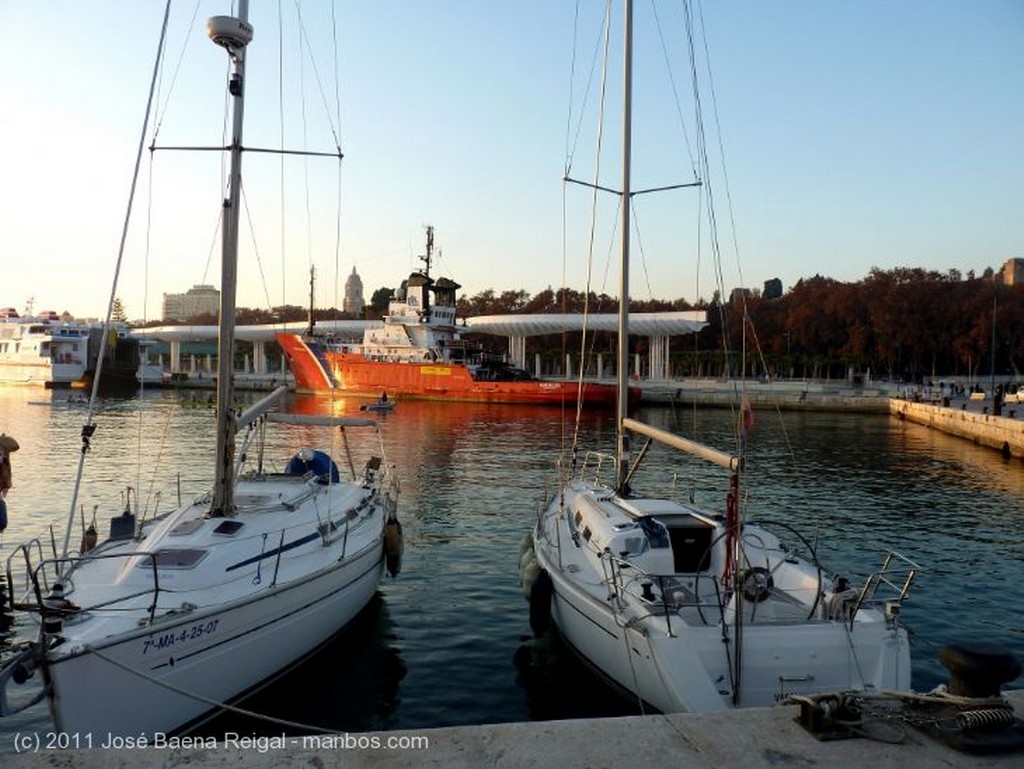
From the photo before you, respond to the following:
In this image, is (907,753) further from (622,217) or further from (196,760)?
(622,217)

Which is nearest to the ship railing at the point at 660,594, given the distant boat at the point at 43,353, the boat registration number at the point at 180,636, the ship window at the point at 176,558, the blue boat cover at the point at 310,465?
the boat registration number at the point at 180,636

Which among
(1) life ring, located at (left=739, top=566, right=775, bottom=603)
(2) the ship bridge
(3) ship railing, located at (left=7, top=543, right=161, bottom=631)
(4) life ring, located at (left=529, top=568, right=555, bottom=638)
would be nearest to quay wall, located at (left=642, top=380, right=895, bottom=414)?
(2) the ship bridge

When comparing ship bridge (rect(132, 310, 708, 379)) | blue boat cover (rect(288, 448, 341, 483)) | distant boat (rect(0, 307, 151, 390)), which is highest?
ship bridge (rect(132, 310, 708, 379))

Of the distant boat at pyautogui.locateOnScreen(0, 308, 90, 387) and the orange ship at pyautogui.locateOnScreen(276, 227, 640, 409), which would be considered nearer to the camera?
the orange ship at pyautogui.locateOnScreen(276, 227, 640, 409)

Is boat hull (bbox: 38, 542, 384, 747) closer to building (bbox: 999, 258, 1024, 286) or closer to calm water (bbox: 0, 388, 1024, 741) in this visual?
calm water (bbox: 0, 388, 1024, 741)

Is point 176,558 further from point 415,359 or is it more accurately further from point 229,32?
point 415,359

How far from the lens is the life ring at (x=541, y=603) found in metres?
10.8

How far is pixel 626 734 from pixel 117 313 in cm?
17295

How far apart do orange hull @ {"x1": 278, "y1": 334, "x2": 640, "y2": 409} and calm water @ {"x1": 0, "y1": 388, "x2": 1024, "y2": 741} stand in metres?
14.1

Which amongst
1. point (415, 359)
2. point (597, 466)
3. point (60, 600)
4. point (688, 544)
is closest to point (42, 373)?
point (415, 359)

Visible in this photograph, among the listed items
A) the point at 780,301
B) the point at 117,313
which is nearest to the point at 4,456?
the point at 780,301

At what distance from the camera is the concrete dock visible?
4.08 metres

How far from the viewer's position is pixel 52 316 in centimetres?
8638

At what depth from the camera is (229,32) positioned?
1045 cm
